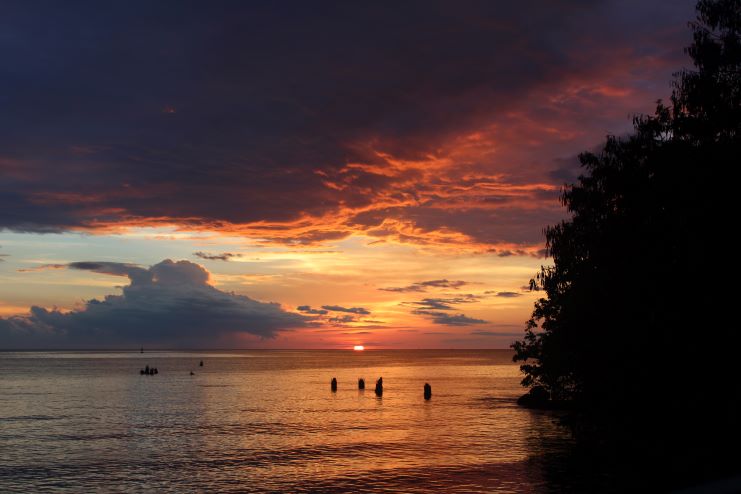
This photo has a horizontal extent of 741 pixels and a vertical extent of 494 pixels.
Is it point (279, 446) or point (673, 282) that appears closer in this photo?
point (673, 282)

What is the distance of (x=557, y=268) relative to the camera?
126ft

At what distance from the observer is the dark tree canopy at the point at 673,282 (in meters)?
24.8

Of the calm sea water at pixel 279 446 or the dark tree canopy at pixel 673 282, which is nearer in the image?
the dark tree canopy at pixel 673 282

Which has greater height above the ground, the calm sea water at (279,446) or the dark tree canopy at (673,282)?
the dark tree canopy at (673,282)

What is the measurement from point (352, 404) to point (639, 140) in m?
53.6

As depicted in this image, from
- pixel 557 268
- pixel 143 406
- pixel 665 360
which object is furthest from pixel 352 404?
pixel 665 360

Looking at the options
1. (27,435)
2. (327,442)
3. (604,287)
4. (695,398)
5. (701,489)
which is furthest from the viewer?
(27,435)

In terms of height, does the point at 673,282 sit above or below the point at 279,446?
above

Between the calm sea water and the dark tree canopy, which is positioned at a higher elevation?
the dark tree canopy

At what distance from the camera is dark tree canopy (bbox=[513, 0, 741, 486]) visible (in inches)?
976

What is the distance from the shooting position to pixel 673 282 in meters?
26.3

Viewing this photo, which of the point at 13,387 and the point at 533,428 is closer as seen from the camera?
the point at 533,428

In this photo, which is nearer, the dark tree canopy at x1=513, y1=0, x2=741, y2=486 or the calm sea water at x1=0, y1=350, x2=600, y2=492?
the dark tree canopy at x1=513, y1=0, x2=741, y2=486

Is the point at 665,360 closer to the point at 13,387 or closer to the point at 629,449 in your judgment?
the point at 629,449
